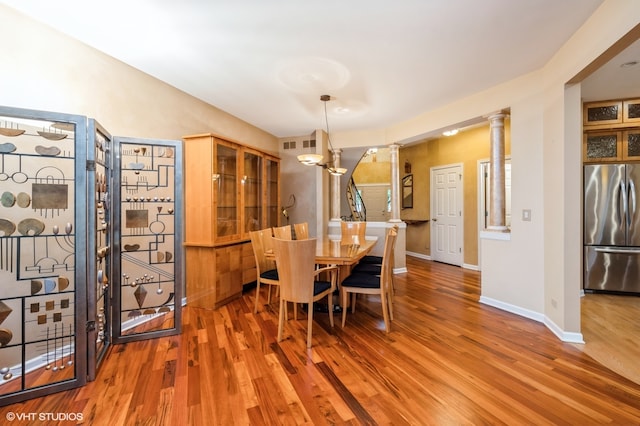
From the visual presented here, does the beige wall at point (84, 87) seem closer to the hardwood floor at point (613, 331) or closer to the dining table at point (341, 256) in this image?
the dining table at point (341, 256)

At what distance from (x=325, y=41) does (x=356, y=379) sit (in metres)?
2.68

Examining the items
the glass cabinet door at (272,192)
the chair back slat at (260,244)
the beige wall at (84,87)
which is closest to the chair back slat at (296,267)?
the chair back slat at (260,244)

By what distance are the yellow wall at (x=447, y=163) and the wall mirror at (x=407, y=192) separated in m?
0.09

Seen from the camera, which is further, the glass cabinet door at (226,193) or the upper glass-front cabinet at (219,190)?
the glass cabinet door at (226,193)

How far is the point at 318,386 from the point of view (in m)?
1.91

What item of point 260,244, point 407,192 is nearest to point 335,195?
point 407,192

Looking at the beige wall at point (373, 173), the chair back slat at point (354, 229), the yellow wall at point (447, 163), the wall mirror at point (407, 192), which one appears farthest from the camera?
the beige wall at point (373, 173)

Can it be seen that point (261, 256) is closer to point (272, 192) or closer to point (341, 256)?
point (341, 256)

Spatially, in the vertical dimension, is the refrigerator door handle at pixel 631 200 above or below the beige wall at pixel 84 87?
below

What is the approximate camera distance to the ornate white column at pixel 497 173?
3.50m

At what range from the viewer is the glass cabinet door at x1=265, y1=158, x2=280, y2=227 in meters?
4.66

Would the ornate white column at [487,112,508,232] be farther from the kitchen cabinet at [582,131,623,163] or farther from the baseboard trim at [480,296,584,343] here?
the kitchen cabinet at [582,131,623,163]

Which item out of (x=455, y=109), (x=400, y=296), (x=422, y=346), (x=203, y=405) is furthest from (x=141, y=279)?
(x=455, y=109)

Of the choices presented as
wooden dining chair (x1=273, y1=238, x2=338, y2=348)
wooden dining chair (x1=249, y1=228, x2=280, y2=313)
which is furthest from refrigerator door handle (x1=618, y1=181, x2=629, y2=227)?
wooden dining chair (x1=249, y1=228, x2=280, y2=313)
